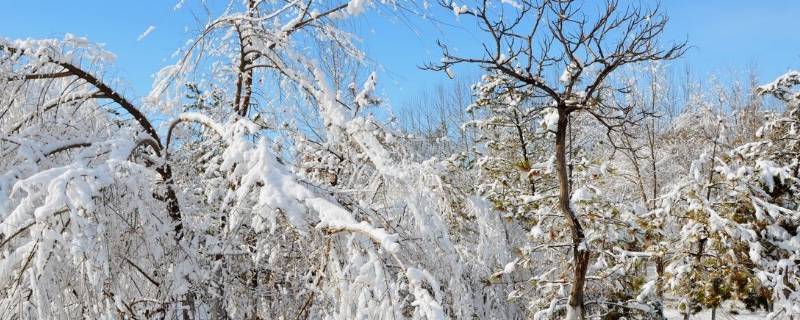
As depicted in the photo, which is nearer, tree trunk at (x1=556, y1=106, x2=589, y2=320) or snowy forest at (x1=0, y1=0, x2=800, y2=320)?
snowy forest at (x1=0, y1=0, x2=800, y2=320)

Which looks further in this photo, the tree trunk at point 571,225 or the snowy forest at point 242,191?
the tree trunk at point 571,225

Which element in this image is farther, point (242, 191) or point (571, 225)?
point (571, 225)

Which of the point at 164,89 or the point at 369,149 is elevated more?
the point at 164,89

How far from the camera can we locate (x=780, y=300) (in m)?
7.51

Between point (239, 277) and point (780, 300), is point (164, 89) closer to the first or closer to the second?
point (239, 277)

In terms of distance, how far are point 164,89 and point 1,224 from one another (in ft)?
5.68

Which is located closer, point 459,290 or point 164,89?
point 459,290

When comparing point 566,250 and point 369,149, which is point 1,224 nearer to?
point 369,149

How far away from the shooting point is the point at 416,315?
1.48m

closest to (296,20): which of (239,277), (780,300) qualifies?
(239,277)

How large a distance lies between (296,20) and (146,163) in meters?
0.96

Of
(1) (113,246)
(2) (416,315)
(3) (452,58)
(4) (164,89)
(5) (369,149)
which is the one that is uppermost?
(3) (452,58)

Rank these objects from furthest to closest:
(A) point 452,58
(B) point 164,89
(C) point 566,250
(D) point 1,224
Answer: (C) point 566,250 → (A) point 452,58 → (B) point 164,89 → (D) point 1,224

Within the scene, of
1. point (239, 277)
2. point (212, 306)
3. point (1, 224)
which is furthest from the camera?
point (239, 277)
